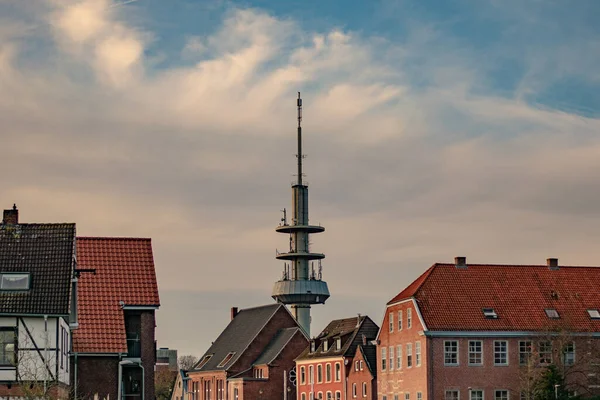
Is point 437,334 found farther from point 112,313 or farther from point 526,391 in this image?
point 112,313

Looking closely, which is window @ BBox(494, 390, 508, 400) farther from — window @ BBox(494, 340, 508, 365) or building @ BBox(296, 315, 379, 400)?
building @ BBox(296, 315, 379, 400)

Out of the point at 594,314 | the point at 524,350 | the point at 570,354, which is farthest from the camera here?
the point at 594,314

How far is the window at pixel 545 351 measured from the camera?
279 ft

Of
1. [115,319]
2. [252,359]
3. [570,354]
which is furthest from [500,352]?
[252,359]

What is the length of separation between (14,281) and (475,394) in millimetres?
42465

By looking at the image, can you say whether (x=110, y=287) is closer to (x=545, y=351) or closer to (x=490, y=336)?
(x=490, y=336)

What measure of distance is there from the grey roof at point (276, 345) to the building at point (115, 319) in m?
60.0

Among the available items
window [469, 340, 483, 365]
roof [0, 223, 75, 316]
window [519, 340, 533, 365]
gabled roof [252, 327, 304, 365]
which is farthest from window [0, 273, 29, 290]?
gabled roof [252, 327, 304, 365]

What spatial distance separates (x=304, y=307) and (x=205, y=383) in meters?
25.5

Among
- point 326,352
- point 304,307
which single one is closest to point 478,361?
point 326,352

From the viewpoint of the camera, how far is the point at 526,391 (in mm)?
81750

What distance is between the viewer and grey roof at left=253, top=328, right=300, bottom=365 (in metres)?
120

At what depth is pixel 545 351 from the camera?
85.3m

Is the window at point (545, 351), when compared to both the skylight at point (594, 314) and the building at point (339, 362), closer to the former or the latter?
the skylight at point (594, 314)
